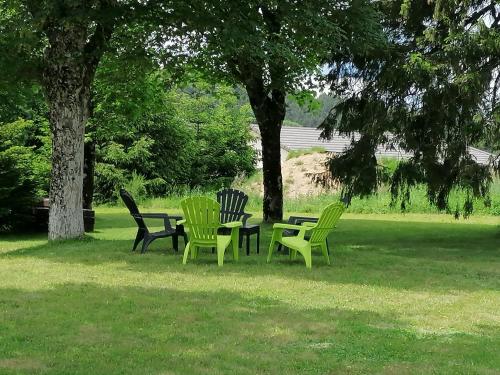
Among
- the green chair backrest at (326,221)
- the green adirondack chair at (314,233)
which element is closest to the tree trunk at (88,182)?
the green adirondack chair at (314,233)

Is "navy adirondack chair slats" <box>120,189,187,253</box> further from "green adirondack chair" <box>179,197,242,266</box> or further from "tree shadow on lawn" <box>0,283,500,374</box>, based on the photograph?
"tree shadow on lawn" <box>0,283,500,374</box>

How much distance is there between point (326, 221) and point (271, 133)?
256 inches

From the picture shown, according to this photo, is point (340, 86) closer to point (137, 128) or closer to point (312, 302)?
point (312, 302)

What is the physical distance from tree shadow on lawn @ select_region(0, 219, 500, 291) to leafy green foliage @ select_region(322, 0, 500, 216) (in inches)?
41.7

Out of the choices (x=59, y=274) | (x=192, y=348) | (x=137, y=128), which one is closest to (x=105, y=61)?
(x=59, y=274)

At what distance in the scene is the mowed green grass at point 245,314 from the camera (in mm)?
3924

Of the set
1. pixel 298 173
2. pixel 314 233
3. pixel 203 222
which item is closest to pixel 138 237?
pixel 203 222

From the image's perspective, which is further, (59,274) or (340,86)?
(340,86)

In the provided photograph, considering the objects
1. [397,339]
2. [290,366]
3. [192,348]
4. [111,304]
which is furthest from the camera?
[111,304]

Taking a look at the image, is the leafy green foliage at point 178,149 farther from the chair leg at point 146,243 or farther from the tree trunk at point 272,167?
the chair leg at point 146,243

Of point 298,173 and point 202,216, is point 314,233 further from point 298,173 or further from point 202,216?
point 298,173

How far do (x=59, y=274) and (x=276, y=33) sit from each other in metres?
6.37

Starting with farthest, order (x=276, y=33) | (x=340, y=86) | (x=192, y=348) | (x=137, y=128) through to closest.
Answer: (x=137, y=128)
(x=340, y=86)
(x=276, y=33)
(x=192, y=348)

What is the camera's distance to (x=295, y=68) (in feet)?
40.4
